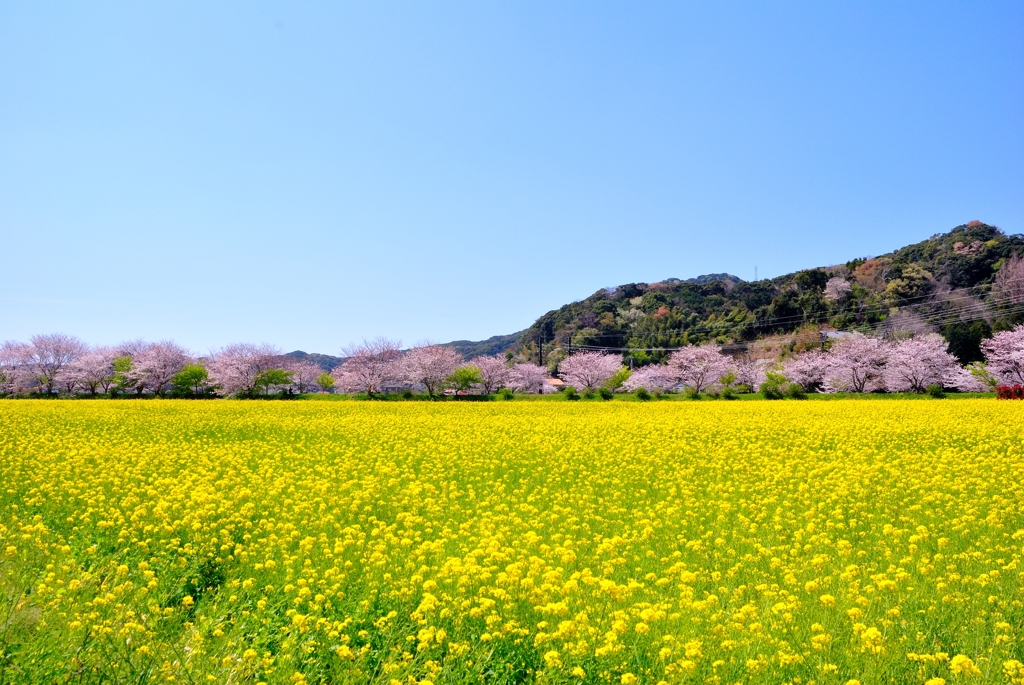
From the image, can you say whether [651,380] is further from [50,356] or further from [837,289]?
[50,356]

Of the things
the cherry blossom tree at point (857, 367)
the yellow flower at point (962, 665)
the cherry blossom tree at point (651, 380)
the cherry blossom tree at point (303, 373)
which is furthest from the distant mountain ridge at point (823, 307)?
the yellow flower at point (962, 665)

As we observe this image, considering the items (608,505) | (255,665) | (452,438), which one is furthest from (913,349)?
(255,665)

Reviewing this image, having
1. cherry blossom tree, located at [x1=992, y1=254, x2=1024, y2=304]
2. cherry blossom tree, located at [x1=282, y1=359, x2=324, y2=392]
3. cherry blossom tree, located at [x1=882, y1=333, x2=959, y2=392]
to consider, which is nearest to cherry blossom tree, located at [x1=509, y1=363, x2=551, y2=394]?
cherry blossom tree, located at [x1=282, y1=359, x2=324, y2=392]

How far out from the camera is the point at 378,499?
9797 millimetres

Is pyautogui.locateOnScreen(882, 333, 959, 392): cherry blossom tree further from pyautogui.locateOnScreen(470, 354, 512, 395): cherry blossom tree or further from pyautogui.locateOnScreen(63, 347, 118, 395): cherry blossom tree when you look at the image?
pyautogui.locateOnScreen(63, 347, 118, 395): cherry blossom tree

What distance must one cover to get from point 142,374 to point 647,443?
2214 inches

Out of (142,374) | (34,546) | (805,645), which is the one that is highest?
(142,374)

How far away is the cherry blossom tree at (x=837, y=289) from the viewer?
264 ft

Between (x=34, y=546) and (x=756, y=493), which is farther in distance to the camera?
(x=756, y=493)

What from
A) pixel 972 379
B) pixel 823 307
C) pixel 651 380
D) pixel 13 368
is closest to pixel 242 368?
pixel 13 368

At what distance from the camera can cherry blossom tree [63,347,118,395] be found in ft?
191

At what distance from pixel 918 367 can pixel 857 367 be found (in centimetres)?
495

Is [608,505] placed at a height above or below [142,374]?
below

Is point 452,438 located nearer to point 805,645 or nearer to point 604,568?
point 604,568
